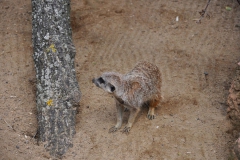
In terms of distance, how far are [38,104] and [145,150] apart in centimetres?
152

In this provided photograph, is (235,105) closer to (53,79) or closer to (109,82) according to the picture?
(109,82)

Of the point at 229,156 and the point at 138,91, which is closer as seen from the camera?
the point at 229,156

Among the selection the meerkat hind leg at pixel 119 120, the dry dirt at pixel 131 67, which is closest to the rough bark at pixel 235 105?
the dry dirt at pixel 131 67

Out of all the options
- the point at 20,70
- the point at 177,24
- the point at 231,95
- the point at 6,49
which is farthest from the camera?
the point at 177,24

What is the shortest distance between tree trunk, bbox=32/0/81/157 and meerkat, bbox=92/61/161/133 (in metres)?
0.44

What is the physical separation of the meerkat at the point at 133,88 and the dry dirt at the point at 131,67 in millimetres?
220

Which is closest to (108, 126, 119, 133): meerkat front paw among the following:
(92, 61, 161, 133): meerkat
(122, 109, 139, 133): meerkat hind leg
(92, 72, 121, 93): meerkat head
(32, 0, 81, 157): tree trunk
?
(92, 61, 161, 133): meerkat

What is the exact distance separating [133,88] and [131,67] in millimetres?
1425

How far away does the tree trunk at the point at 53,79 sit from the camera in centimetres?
460

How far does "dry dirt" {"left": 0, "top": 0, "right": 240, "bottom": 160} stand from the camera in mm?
4652

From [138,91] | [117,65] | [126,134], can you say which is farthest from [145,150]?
[117,65]

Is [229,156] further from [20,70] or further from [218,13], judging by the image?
[218,13]

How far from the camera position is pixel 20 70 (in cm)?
588

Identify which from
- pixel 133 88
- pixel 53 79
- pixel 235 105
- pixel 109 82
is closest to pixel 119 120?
pixel 133 88
